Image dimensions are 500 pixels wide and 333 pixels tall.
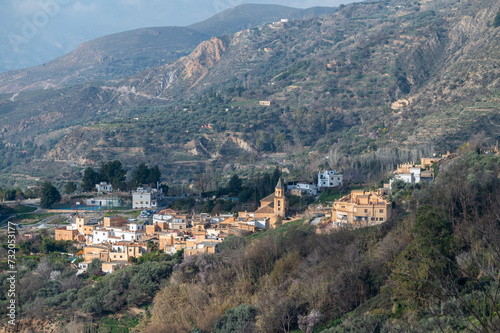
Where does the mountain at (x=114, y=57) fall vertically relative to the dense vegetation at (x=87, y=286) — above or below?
above

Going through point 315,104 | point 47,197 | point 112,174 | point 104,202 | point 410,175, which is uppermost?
point 315,104

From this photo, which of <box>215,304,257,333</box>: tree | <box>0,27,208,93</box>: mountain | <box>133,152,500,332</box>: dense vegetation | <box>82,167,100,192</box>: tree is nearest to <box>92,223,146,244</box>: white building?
<box>133,152,500,332</box>: dense vegetation

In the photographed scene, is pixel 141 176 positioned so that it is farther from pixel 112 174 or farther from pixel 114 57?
Answer: pixel 114 57

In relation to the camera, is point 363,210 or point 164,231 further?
point 164,231

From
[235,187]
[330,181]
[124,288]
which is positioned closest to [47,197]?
[235,187]

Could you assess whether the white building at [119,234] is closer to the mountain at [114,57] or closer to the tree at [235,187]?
the tree at [235,187]

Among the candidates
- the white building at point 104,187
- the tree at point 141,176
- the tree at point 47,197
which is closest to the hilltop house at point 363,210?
the tree at point 141,176

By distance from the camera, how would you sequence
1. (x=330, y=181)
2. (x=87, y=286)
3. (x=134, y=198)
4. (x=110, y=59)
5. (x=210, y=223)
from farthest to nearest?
(x=110, y=59) → (x=134, y=198) → (x=330, y=181) → (x=210, y=223) → (x=87, y=286)
